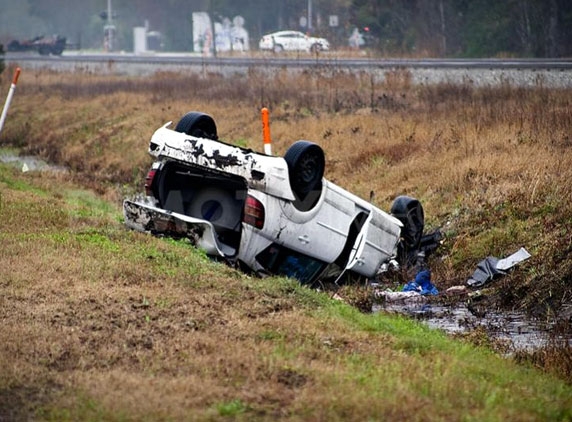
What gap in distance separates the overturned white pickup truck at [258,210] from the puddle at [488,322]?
0.80 m

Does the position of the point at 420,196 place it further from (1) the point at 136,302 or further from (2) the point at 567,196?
(1) the point at 136,302

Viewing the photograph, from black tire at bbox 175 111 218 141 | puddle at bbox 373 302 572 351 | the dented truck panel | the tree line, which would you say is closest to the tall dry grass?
puddle at bbox 373 302 572 351

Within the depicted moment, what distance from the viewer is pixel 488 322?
10953 millimetres

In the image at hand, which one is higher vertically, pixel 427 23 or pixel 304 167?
pixel 427 23

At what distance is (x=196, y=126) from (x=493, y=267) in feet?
12.5

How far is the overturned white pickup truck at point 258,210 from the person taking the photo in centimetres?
1056

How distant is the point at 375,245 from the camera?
12.0 meters

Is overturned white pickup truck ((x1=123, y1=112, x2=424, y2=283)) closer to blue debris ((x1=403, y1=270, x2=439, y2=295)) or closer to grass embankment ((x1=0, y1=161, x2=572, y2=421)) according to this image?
blue debris ((x1=403, y1=270, x2=439, y2=295))

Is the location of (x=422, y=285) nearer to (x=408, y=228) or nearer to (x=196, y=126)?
(x=408, y=228)

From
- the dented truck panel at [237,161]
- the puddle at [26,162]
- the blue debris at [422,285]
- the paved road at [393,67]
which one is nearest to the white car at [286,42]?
the paved road at [393,67]

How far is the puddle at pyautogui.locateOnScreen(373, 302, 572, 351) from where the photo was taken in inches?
391

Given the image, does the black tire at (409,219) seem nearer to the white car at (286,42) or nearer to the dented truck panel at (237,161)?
the dented truck panel at (237,161)

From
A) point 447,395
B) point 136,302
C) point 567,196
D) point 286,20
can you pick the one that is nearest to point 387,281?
point 567,196

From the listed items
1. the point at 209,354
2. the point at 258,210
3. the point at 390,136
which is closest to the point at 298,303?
the point at 209,354
